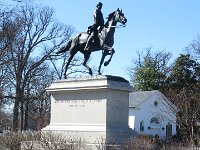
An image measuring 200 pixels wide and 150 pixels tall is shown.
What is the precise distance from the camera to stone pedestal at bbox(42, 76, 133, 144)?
19.1m

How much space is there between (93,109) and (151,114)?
3929 cm

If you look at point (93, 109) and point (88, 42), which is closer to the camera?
point (93, 109)

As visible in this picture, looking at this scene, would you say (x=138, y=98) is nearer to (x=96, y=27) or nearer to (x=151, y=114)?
(x=151, y=114)

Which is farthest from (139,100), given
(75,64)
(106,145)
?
(106,145)

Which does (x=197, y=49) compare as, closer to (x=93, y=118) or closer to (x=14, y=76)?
(x=14, y=76)

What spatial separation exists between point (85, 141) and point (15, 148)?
2.80 m

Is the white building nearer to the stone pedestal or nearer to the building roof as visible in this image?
the building roof

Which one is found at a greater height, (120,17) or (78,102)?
(120,17)

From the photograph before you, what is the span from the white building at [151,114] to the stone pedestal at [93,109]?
114 ft

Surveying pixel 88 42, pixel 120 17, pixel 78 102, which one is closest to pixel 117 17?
pixel 120 17

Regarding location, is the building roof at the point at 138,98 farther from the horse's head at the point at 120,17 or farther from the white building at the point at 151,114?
the horse's head at the point at 120,17

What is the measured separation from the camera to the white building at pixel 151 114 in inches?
2205

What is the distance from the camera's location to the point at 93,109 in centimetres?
1964

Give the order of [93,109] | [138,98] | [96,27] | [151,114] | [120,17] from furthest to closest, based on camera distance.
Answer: [151,114], [138,98], [96,27], [120,17], [93,109]
